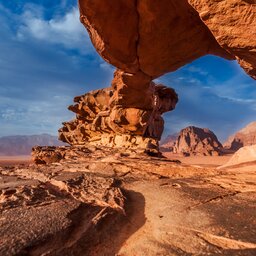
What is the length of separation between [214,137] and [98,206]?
47522 millimetres

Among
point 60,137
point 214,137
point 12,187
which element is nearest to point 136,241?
point 12,187

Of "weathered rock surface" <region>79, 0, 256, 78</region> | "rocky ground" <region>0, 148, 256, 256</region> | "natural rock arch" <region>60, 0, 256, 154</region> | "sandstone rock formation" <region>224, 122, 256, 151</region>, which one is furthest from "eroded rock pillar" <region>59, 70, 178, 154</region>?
"sandstone rock formation" <region>224, 122, 256, 151</region>

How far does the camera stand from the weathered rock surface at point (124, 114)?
1348 centimetres

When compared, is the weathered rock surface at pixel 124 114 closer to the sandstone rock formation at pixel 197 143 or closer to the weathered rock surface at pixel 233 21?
→ the weathered rock surface at pixel 233 21

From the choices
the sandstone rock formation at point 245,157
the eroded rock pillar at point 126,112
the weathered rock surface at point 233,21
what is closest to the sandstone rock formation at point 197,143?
the eroded rock pillar at point 126,112

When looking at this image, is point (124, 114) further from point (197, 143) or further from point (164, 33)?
point (197, 143)

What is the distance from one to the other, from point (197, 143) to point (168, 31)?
40.6 metres

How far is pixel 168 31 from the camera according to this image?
6527 mm

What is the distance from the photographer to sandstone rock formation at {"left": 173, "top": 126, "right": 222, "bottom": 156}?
42125 millimetres

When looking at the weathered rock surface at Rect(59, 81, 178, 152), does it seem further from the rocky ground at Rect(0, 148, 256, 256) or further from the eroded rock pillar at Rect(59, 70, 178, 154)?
the rocky ground at Rect(0, 148, 256, 256)

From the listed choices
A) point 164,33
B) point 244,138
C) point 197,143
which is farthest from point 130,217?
point 244,138

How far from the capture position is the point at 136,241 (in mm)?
2357

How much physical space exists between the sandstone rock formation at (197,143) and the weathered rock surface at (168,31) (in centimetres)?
3550

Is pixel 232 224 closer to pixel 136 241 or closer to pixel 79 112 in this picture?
pixel 136 241
